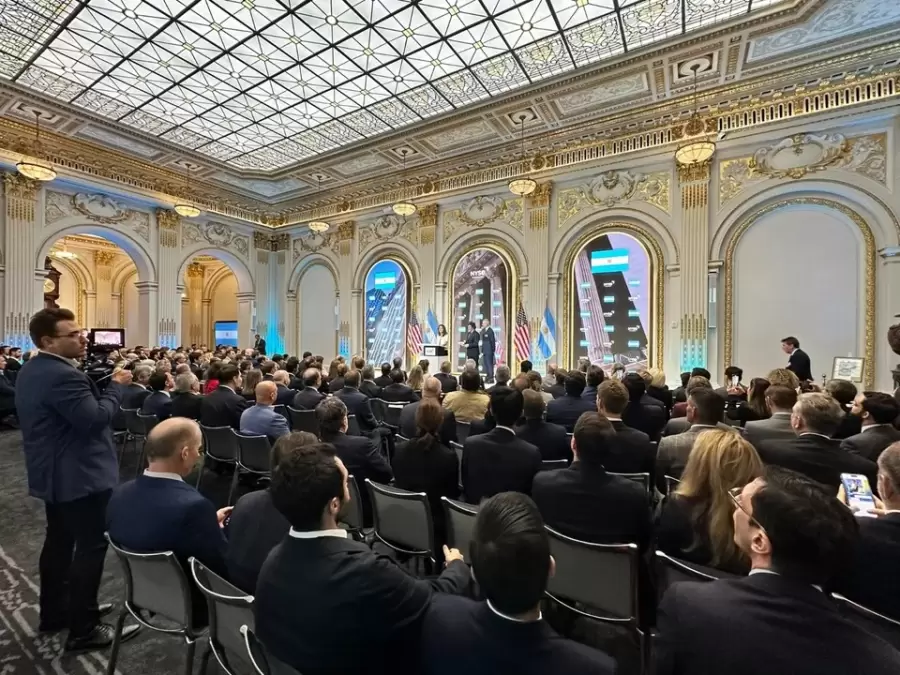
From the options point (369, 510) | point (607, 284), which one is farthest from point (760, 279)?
point (369, 510)

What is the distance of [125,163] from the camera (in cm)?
1040

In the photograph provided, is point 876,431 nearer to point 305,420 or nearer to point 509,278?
point 305,420

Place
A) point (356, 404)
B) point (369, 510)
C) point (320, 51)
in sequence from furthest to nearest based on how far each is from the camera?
point (320, 51) < point (356, 404) < point (369, 510)

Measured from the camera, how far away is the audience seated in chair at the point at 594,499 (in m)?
1.84

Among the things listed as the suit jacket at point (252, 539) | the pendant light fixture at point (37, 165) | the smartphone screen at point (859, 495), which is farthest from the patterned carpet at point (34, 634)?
the pendant light fixture at point (37, 165)

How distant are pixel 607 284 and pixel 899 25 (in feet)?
17.3

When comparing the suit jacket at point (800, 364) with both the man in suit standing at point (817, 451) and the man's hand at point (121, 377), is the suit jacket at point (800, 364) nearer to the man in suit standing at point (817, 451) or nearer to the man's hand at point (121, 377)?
the man in suit standing at point (817, 451)

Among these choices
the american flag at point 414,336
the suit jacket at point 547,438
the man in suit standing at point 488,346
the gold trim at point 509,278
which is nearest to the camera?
the suit jacket at point 547,438

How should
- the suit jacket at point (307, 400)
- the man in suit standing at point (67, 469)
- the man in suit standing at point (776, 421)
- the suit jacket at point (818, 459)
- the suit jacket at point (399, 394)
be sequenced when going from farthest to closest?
1. the suit jacket at point (399, 394)
2. the suit jacket at point (307, 400)
3. the man in suit standing at point (776, 421)
4. the suit jacket at point (818, 459)
5. the man in suit standing at point (67, 469)

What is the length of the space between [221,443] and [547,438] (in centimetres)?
285

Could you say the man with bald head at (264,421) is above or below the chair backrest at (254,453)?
above

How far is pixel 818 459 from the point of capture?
2.17 m

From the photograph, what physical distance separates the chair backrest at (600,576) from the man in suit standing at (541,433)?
1.22m

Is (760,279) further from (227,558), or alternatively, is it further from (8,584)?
(8,584)
